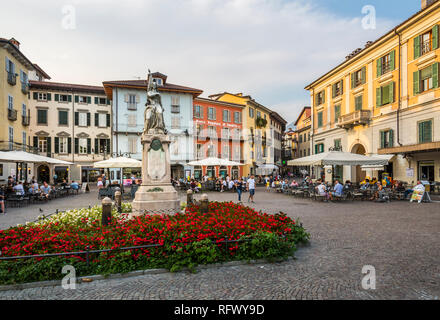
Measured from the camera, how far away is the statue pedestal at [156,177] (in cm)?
927

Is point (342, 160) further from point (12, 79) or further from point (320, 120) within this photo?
point (12, 79)

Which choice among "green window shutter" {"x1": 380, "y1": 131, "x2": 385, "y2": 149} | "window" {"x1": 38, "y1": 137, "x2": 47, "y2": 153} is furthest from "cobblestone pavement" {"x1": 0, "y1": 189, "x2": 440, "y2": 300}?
"window" {"x1": 38, "y1": 137, "x2": 47, "y2": 153}

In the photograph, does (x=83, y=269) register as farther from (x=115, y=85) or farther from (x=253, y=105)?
(x=253, y=105)

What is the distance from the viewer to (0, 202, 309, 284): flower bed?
4977 millimetres

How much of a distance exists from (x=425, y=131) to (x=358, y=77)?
33.6ft

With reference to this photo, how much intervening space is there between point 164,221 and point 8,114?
2697cm

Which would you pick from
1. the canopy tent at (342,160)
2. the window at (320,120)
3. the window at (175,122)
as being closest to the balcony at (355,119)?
the window at (320,120)

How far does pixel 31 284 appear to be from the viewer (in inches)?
184

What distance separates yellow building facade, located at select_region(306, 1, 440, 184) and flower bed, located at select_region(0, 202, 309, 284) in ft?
56.9

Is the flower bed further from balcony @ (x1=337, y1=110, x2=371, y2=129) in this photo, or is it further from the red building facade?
the red building facade

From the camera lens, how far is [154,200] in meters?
9.31

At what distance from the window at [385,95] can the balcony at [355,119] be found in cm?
150

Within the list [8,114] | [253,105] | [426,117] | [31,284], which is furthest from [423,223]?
[253,105]

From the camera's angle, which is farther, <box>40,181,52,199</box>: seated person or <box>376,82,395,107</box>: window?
<box>376,82,395,107</box>: window
